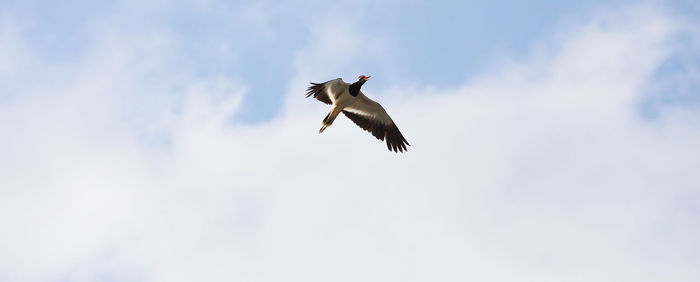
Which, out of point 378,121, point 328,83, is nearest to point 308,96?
point 328,83

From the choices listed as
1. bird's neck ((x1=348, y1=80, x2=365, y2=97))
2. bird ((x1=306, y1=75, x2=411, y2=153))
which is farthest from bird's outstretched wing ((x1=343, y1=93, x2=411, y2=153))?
bird's neck ((x1=348, y1=80, x2=365, y2=97))

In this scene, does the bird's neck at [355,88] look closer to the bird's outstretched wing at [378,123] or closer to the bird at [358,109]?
the bird at [358,109]

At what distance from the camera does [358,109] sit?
104 ft

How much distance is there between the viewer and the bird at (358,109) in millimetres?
A: 29734

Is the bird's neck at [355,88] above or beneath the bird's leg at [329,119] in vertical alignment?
above

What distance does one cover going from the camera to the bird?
2973 cm

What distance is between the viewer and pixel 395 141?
31.9m

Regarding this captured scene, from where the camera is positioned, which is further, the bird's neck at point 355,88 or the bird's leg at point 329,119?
A: the bird's leg at point 329,119

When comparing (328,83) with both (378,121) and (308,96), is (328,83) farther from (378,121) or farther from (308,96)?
(378,121)

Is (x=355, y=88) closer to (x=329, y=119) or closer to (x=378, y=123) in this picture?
(x=329, y=119)

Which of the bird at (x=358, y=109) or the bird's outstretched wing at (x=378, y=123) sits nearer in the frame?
the bird at (x=358, y=109)

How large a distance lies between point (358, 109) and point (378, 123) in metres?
1.01

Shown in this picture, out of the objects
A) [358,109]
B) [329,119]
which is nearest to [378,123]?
[358,109]

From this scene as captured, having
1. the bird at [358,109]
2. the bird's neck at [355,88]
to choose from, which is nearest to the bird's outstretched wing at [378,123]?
the bird at [358,109]
